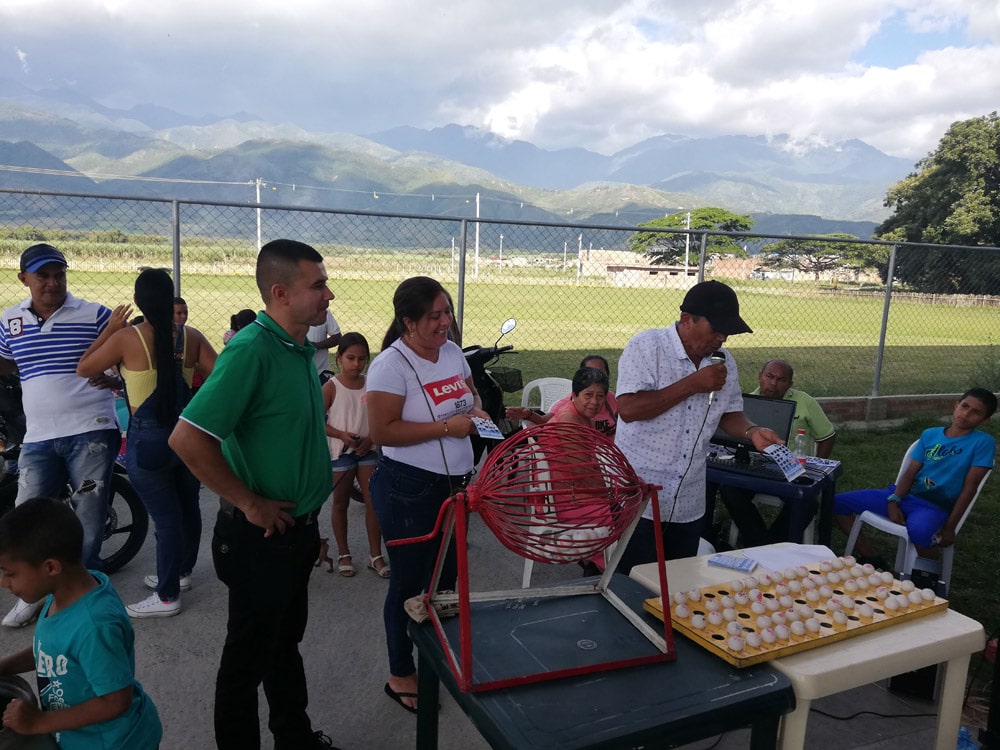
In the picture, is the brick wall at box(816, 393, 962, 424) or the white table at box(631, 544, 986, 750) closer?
the white table at box(631, 544, 986, 750)

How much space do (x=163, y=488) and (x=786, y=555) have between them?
283 cm

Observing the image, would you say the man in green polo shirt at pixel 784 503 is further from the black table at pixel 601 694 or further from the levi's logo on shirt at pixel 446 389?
the black table at pixel 601 694

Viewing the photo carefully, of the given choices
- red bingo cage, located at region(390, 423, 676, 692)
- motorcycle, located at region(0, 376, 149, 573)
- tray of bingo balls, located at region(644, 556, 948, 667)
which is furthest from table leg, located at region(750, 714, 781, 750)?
motorcycle, located at region(0, 376, 149, 573)

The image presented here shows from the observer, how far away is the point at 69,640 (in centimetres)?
181

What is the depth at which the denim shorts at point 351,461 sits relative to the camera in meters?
4.18

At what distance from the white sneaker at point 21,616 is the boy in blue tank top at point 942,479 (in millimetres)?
4645

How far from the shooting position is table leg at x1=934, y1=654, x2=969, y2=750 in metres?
2.02

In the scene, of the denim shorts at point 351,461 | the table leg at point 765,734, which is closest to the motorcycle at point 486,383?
the denim shorts at point 351,461

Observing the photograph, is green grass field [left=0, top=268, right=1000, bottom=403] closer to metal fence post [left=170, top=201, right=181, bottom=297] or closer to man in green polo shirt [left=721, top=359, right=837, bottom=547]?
metal fence post [left=170, top=201, right=181, bottom=297]

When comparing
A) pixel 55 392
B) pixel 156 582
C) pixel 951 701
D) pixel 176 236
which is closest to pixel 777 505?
pixel 951 701

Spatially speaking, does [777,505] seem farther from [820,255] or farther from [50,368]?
[820,255]

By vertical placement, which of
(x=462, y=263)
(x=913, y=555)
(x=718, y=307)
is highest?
(x=462, y=263)

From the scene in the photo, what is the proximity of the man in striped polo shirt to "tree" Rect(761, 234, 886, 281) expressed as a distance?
251 inches

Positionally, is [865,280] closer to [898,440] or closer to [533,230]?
[898,440]
